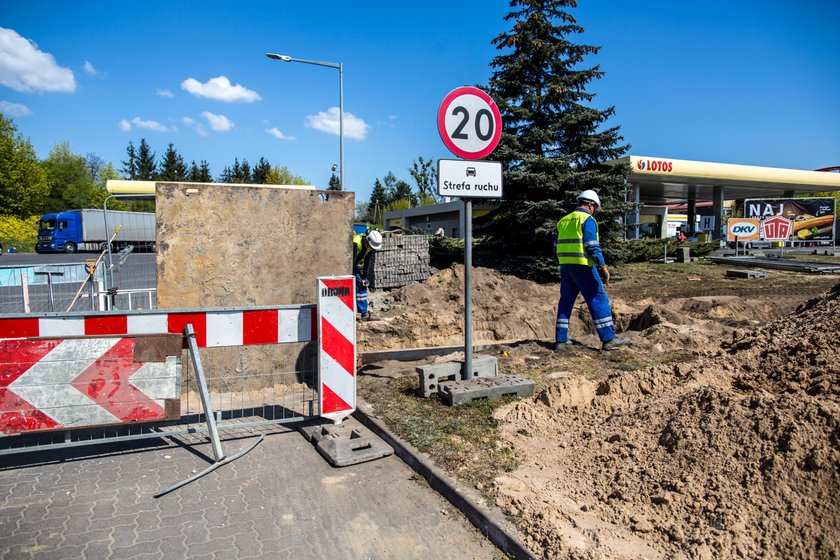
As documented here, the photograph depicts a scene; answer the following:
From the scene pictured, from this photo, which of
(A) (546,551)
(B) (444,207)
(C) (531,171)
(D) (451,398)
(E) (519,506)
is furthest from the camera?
(B) (444,207)

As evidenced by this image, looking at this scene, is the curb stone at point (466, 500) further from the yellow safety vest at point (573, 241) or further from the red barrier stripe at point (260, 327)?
the yellow safety vest at point (573, 241)

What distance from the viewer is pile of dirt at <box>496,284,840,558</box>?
269 centimetres

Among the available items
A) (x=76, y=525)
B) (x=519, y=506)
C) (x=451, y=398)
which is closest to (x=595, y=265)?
(x=451, y=398)

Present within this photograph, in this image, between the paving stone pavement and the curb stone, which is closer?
the curb stone

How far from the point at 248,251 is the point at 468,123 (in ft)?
9.28

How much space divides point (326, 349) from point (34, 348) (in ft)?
7.22

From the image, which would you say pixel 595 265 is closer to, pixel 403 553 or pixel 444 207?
pixel 403 553

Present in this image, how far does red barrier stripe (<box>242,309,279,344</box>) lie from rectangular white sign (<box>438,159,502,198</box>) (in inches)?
75.8

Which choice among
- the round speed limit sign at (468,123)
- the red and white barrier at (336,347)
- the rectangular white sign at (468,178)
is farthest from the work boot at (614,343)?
the red and white barrier at (336,347)

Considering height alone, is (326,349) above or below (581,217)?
below

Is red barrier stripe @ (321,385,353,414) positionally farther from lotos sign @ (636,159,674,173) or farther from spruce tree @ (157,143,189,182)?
spruce tree @ (157,143,189,182)

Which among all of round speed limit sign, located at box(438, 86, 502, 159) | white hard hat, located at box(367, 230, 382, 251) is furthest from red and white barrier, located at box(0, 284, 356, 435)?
white hard hat, located at box(367, 230, 382, 251)

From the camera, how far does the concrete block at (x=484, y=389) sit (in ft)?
16.7

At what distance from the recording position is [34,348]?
13.4 ft
